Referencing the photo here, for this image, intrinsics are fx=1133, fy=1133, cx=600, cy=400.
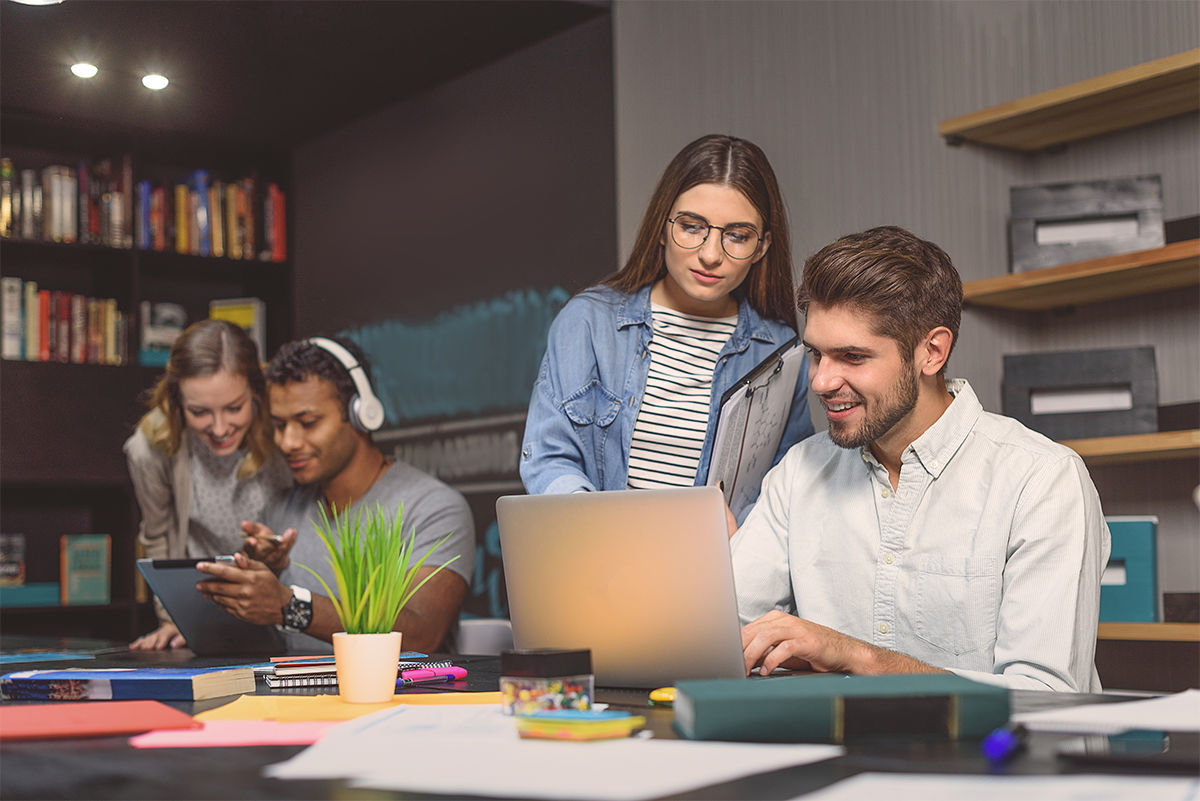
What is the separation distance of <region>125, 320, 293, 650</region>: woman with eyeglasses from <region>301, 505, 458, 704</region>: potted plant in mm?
1532

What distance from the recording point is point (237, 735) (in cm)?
97

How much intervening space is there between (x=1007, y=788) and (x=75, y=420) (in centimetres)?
415

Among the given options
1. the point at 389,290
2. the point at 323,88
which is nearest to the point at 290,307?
the point at 389,290

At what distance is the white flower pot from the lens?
3.93 feet

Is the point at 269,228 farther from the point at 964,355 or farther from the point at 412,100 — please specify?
the point at 964,355

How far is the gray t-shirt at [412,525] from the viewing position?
236 centimetres

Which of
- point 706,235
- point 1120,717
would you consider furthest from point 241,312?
point 1120,717

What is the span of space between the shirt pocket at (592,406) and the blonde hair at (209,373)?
41.0 inches

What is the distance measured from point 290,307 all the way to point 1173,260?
360cm

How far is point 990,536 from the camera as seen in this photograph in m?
1.57

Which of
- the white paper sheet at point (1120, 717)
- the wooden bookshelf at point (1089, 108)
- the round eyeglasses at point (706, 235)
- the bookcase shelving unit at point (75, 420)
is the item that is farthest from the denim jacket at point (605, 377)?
the bookcase shelving unit at point (75, 420)

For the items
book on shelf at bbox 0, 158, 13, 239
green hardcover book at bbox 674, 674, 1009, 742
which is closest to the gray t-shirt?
green hardcover book at bbox 674, 674, 1009, 742

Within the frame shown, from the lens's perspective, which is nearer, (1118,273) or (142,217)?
(1118,273)

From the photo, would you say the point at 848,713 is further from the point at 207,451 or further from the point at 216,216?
the point at 216,216
